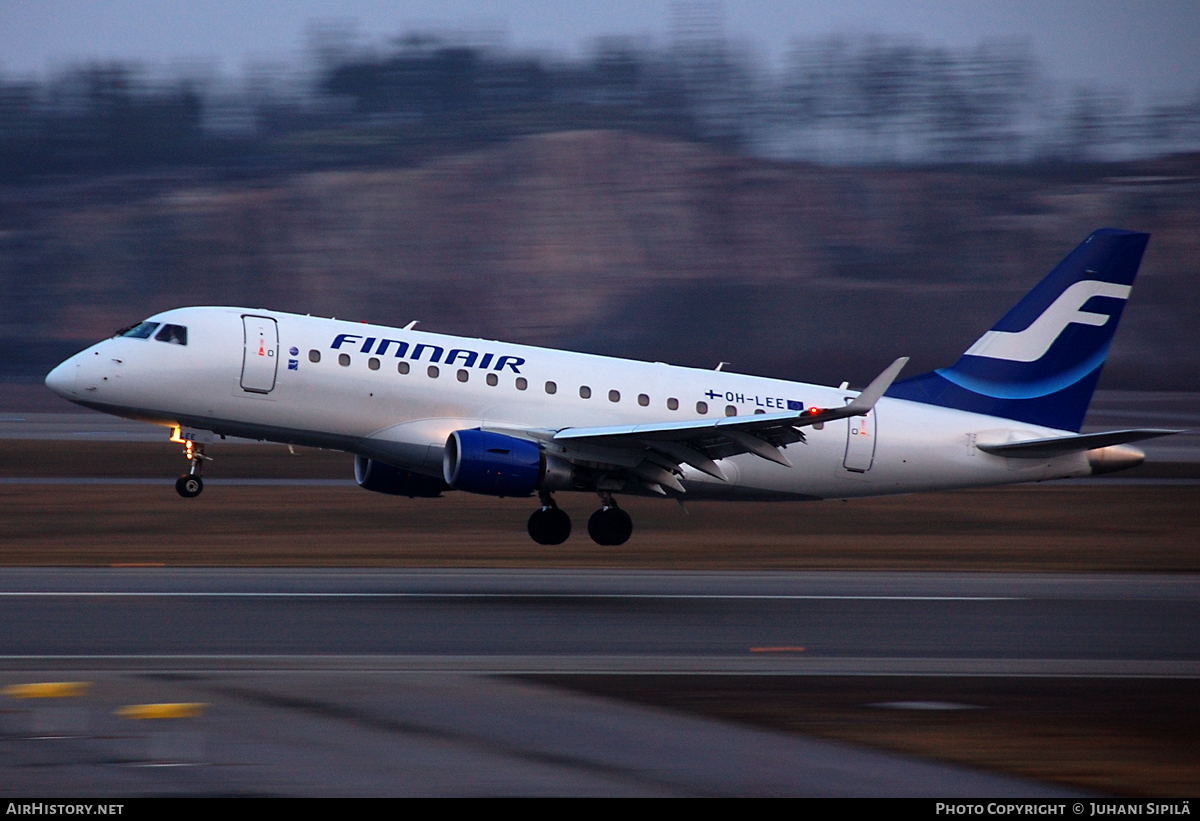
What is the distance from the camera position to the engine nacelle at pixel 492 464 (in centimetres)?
2188

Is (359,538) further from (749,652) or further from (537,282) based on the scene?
(537,282)

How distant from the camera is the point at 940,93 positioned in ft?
431

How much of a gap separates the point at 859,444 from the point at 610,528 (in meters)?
5.16

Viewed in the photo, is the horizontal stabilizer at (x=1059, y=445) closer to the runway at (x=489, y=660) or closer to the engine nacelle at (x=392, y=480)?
the runway at (x=489, y=660)

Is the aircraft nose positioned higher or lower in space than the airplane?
higher

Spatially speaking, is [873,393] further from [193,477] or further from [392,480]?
[193,477]

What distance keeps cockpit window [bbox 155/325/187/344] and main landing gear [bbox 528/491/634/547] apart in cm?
716

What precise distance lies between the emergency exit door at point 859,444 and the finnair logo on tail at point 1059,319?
9.30 feet

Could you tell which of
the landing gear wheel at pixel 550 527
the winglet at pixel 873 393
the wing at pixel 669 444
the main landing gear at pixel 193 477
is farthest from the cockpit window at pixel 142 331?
the winglet at pixel 873 393

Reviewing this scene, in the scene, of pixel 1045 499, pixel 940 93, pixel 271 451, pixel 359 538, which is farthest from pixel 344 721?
pixel 940 93

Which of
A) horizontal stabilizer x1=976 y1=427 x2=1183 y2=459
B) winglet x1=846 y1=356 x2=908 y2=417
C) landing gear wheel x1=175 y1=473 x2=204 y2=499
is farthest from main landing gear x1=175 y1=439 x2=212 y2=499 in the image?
horizontal stabilizer x1=976 y1=427 x2=1183 y2=459

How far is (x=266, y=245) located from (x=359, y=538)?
81.7 m

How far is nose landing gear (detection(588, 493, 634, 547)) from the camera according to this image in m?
24.8

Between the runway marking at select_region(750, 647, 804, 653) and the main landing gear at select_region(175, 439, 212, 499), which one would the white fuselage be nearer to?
the main landing gear at select_region(175, 439, 212, 499)
